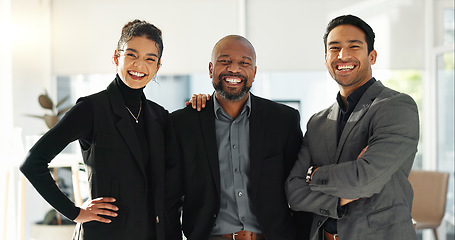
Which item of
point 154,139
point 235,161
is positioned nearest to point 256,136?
point 235,161

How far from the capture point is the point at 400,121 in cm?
183

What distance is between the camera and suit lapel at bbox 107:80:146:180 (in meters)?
1.97

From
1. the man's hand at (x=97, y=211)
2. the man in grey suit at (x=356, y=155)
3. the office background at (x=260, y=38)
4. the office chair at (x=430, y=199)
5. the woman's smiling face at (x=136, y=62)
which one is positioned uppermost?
the office background at (x=260, y=38)

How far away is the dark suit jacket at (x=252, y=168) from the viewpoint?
215 centimetres

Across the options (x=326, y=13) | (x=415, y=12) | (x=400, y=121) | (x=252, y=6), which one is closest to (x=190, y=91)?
(x=252, y=6)

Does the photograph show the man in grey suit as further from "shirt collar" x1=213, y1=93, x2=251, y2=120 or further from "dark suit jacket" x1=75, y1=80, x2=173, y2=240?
"dark suit jacket" x1=75, y1=80, x2=173, y2=240

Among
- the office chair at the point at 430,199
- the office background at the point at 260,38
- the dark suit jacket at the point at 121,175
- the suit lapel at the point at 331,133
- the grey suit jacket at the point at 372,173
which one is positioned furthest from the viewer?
the office background at the point at 260,38

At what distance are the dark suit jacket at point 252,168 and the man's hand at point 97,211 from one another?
0.35 meters

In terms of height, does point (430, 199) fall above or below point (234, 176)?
below

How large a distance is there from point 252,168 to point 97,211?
0.73m

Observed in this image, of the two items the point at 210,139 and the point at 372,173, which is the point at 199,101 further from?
the point at 372,173

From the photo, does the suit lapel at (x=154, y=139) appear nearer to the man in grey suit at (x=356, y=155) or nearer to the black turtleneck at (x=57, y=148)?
the black turtleneck at (x=57, y=148)

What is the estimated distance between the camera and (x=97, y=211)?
6.22 feet

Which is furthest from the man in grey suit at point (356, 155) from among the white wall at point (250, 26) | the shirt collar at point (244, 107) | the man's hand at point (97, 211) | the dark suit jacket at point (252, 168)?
the white wall at point (250, 26)
